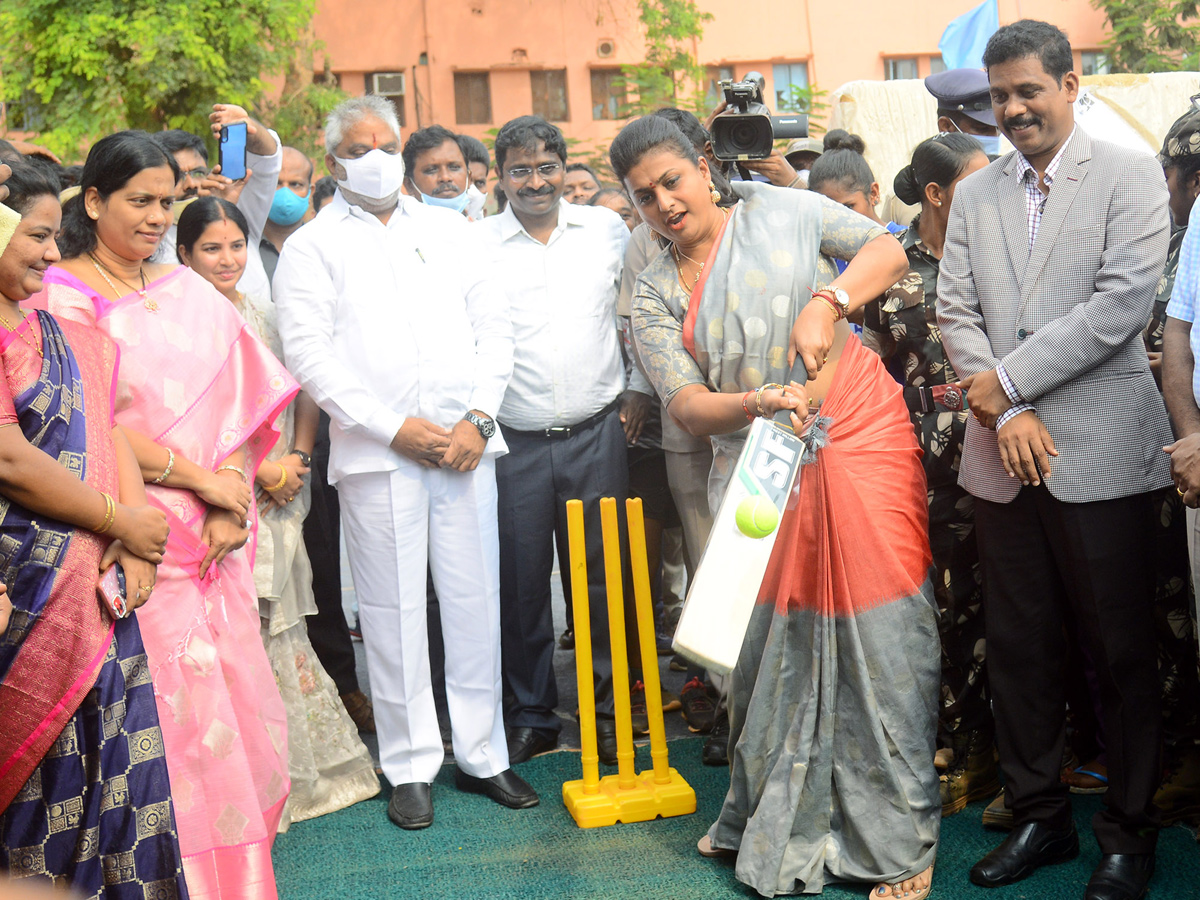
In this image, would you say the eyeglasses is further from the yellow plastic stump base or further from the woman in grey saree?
the yellow plastic stump base

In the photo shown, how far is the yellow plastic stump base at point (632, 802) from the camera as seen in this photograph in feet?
11.4

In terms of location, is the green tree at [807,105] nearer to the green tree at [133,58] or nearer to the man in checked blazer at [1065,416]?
the green tree at [133,58]

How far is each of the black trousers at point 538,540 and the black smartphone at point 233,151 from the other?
1.32 m

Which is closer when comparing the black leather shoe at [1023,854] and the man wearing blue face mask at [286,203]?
the black leather shoe at [1023,854]

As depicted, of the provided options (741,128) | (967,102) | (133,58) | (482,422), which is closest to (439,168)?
(482,422)

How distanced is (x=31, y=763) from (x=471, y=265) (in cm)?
217

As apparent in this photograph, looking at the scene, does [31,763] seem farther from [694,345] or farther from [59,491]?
[694,345]

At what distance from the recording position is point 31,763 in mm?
2293

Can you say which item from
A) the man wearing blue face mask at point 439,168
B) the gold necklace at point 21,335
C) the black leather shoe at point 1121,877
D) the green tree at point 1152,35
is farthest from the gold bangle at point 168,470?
the green tree at point 1152,35

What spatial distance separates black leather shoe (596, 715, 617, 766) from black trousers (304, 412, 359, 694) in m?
1.01

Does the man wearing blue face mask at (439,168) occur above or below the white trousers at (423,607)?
above

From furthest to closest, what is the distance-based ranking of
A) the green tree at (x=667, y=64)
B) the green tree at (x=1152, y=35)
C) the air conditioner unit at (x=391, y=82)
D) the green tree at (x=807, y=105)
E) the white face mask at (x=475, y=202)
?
the air conditioner unit at (x=391, y=82)
the green tree at (x=667, y=64)
the green tree at (x=1152, y=35)
the green tree at (x=807, y=105)
the white face mask at (x=475, y=202)

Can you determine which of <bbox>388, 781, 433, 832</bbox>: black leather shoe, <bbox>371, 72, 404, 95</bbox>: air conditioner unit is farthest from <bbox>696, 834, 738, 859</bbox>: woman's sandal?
<bbox>371, 72, 404, 95</bbox>: air conditioner unit

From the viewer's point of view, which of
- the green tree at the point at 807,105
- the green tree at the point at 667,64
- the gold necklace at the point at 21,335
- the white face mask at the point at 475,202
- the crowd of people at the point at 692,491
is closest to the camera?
the gold necklace at the point at 21,335
